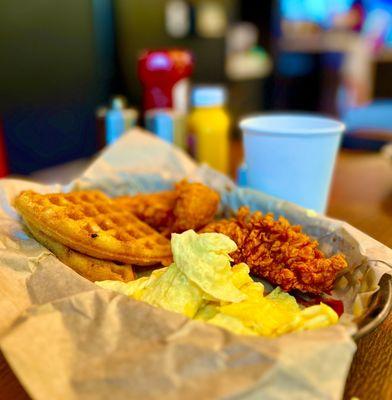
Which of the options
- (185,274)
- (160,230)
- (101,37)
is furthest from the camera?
(101,37)

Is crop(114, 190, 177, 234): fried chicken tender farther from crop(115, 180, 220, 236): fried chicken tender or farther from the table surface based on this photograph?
the table surface

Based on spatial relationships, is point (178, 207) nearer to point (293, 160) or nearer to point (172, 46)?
point (293, 160)

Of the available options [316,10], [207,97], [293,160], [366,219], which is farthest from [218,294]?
[316,10]

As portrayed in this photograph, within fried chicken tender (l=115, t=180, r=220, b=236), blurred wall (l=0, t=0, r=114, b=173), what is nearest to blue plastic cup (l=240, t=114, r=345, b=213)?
fried chicken tender (l=115, t=180, r=220, b=236)

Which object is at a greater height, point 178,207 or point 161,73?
point 161,73

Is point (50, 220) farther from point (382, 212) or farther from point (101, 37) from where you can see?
point (101, 37)

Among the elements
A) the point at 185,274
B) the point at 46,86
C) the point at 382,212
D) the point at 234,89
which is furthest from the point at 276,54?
the point at 185,274
